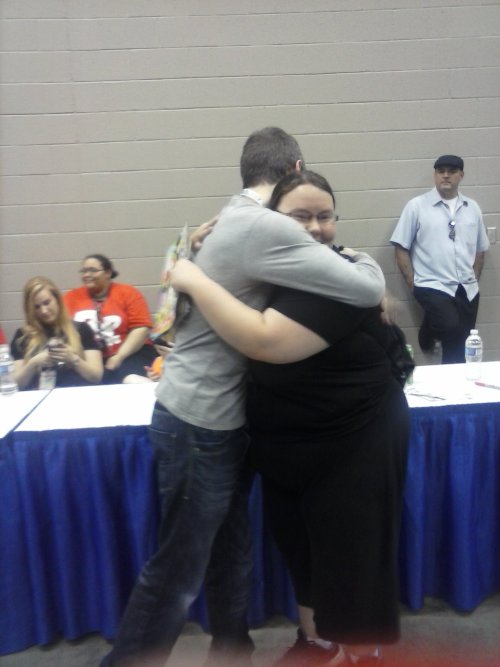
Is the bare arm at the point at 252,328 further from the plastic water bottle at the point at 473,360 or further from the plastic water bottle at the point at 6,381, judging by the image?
the plastic water bottle at the point at 6,381

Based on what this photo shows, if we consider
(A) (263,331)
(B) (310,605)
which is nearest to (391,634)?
(B) (310,605)

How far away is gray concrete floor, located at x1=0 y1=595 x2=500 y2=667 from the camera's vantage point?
5.76 feet

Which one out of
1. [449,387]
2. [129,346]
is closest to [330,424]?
[449,387]

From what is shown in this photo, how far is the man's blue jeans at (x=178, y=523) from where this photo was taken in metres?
1.34

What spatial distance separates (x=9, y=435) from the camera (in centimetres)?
172

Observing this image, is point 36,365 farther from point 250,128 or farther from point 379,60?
point 379,60

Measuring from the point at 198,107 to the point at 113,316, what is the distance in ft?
4.78

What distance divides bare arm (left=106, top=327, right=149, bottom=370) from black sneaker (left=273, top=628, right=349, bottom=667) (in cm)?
187

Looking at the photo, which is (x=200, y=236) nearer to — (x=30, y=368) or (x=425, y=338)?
(x=30, y=368)

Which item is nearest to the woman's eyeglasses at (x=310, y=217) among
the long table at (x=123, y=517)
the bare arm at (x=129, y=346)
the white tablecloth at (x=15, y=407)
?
the long table at (x=123, y=517)

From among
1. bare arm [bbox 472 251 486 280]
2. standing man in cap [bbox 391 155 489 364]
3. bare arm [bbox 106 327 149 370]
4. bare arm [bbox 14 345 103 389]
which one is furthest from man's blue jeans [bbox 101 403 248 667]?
bare arm [bbox 472 251 486 280]

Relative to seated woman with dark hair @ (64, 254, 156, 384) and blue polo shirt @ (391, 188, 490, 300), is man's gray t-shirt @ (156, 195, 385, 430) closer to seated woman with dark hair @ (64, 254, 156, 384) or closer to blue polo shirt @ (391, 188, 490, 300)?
seated woman with dark hair @ (64, 254, 156, 384)

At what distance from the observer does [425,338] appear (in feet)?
13.3

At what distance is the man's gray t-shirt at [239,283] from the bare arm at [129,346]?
74.8 inches
